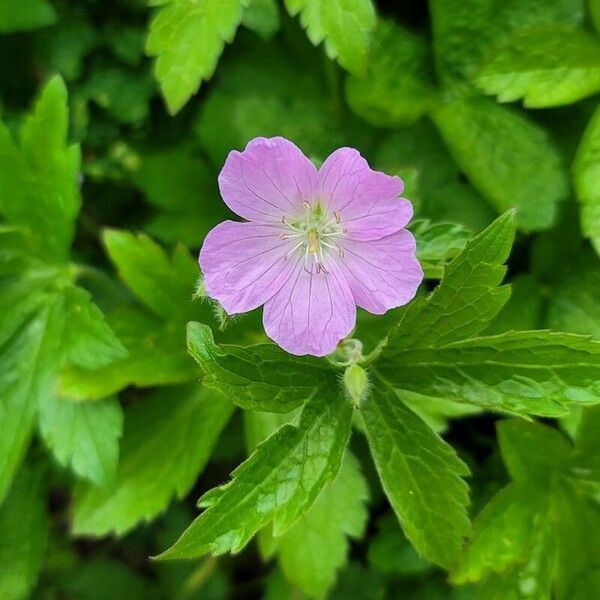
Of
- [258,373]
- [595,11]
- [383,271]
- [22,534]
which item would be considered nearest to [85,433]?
[22,534]

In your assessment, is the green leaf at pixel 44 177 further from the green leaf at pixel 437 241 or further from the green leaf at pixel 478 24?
the green leaf at pixel 478 24

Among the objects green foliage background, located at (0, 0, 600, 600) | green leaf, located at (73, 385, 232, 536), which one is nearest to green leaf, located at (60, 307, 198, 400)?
green foliage background, located at (0, 0, 600, 600)

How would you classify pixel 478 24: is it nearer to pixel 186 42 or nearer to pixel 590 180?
pixel 590 180

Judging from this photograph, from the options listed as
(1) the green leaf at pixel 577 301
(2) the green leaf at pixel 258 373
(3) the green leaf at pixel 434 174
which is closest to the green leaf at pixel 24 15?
(3) the green leaf at pixel 434 174

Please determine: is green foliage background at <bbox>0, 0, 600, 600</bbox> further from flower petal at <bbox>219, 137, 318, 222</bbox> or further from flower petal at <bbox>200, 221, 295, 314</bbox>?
flower petal at <bbox>219, 137, 318, 222</bbox>

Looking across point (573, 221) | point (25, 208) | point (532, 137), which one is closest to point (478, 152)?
point (532, 137)

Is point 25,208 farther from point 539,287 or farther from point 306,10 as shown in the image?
point 539,287
